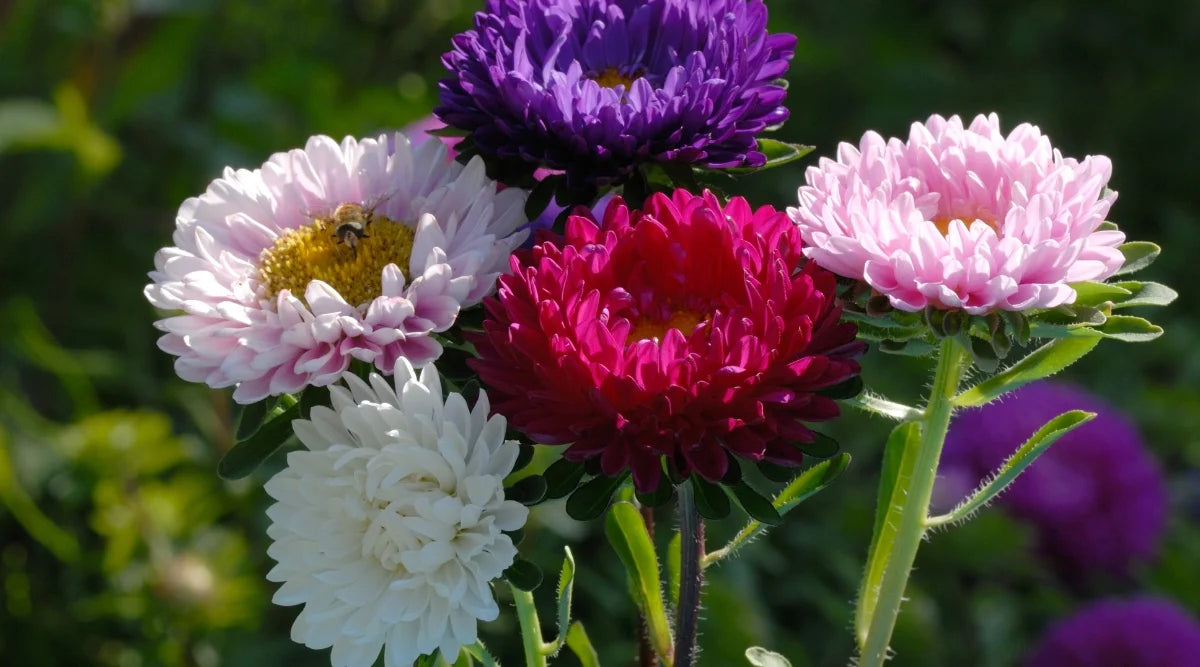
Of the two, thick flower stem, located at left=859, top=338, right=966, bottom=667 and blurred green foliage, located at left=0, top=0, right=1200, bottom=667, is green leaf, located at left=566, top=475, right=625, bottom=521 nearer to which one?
thick flower stem, located at left=859, top=338, right=966, bottom=667

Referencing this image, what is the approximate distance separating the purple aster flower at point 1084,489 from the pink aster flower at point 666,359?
91cm

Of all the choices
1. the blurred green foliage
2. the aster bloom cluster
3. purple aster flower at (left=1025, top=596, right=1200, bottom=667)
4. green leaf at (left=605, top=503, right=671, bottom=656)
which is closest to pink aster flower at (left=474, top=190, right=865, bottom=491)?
the aster bloom cluster

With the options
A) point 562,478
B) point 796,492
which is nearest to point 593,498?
point 562,478

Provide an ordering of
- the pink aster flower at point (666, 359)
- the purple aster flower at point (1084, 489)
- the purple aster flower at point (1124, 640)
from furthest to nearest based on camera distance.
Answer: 1. the purple aster flower at point (1084, 489)
2. the purple aster flower at point (1124, 640)
3. the pink aster flower at point (666, 359)

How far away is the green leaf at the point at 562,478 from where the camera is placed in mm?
588

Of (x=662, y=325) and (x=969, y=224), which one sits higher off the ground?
(x=969, y=224)

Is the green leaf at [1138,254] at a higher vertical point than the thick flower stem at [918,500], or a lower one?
higher

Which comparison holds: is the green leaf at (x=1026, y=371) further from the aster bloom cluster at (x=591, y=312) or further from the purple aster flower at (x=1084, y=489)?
the purple aster flower at (x=1084, y=489)

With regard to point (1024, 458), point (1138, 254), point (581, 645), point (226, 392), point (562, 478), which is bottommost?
point (226, 392)

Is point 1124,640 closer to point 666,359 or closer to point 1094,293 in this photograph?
point 1094,293

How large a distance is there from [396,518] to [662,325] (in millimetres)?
164

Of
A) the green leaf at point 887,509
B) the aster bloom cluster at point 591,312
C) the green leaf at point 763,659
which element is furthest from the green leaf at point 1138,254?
the green leaf at point 763,659

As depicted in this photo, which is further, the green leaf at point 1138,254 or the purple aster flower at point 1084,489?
the purple aster flower at point 1084,489

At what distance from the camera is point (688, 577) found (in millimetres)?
632
